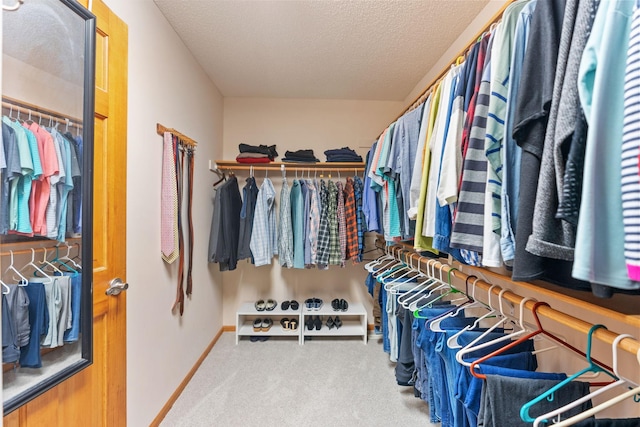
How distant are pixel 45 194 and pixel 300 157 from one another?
1.98 meters

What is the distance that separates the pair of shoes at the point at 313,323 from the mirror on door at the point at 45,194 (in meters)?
1.90

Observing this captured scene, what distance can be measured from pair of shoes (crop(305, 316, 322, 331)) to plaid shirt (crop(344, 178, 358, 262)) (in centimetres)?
77

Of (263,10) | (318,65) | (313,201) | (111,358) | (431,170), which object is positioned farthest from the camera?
(313,201)

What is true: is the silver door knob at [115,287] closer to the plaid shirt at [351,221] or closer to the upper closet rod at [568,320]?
the upper closet rod at [568,320]

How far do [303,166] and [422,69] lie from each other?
1.37 meters

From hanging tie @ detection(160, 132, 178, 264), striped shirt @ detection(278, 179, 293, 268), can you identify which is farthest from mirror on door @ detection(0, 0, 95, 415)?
Answer: striped shirt @ detection(278, 179, 293, 268)

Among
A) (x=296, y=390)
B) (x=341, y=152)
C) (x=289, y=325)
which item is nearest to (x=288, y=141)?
(x=341, y=152)

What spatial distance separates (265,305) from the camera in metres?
2.68

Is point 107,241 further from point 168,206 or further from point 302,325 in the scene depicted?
point 302,325

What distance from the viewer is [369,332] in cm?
271

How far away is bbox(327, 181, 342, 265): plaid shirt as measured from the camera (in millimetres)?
2398

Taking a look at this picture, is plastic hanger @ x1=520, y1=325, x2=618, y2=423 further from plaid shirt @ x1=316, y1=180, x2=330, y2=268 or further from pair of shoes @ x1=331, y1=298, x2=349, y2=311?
pair of shoes @ x1=331, y1=298, x2=349, y2=311

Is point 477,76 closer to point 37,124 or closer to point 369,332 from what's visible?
point 37,124

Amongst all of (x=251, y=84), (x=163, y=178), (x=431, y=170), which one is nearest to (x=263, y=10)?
(x=251, y=84)
